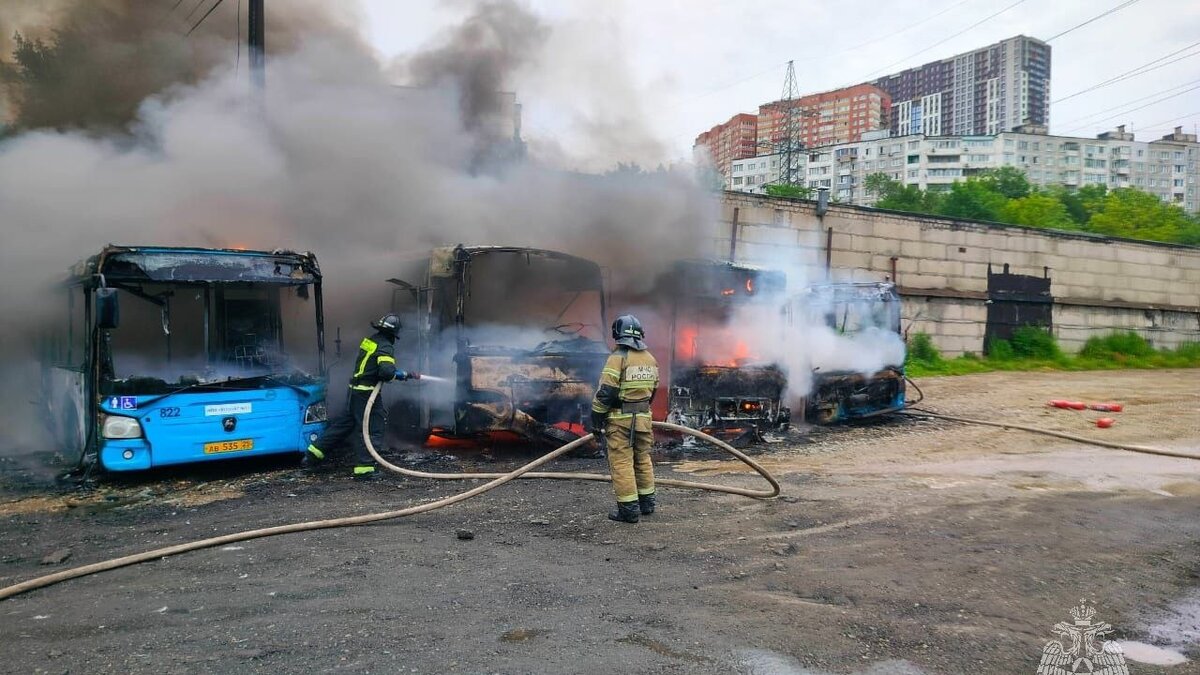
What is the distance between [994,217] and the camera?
4250 centimetres

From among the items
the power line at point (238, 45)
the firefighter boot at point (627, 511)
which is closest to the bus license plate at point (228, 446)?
the firefighter boot at point (627, 511)

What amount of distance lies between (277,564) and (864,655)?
3442mm

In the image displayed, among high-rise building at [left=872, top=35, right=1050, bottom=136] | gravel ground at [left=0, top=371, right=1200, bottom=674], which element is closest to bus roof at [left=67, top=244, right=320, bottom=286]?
gravel ground at [left=0, top=371, right=1200, bottom=674]

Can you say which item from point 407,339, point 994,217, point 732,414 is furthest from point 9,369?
point 994,217

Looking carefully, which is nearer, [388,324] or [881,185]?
[388,324]

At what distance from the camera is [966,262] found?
1941cm

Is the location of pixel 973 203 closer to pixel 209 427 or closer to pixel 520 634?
pixel 209 427

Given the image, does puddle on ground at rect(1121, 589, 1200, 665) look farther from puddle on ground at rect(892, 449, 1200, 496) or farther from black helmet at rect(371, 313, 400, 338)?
black helmet at rect(371, 313, 400, 338)

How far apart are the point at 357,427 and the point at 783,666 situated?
17.8 ft

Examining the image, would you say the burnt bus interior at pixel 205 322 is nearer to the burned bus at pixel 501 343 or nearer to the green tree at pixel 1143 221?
the burned bus at pixel 501 343

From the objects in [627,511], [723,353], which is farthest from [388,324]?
[723,353]

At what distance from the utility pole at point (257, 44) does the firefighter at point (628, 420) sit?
313 inches

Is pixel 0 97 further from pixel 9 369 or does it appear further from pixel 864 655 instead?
pixel 864 655

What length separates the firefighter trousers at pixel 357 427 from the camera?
7461 millimetres
